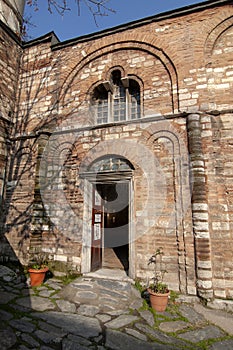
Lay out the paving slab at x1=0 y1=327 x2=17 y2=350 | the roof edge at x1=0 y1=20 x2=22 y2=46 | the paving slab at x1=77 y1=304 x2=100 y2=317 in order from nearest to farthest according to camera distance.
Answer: the paving slab at x1=0 y1=327 x2=17 y2=350 → the paving slab at x1=77 y1=304 x2=100 y2=317 → the roof edge at x1=0 y1=20 x2=22 y2=46

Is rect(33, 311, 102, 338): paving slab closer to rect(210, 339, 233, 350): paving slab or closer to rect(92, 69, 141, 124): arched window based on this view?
rect(210, 339, 233, 350): paving slab

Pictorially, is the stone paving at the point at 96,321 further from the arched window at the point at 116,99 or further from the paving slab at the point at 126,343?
the arched window at the point at 116,99

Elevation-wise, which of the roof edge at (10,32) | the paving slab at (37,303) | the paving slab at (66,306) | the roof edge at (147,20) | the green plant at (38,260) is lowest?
the paving slab at (66,306)

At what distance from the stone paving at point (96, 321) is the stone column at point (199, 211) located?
2.00ft

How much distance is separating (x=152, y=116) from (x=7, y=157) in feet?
15.9

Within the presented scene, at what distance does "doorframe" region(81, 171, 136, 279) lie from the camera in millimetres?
5215

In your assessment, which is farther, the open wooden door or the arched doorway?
the open wooden door

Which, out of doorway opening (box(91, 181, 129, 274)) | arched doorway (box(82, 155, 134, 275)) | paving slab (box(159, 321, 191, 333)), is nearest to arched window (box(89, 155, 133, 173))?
arched doorway (box(82, 155, 134, 275))

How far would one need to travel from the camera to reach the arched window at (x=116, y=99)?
6348 mm

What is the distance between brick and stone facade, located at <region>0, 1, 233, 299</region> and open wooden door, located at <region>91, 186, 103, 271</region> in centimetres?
22

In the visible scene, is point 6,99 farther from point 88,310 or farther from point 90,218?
point 88,310

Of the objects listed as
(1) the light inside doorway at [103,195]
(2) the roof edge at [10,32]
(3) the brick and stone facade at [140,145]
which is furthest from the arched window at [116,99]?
(2) the roof edge at [10,32]

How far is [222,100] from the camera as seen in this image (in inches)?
209

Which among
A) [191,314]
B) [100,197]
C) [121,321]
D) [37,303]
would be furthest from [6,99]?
[191,314]
